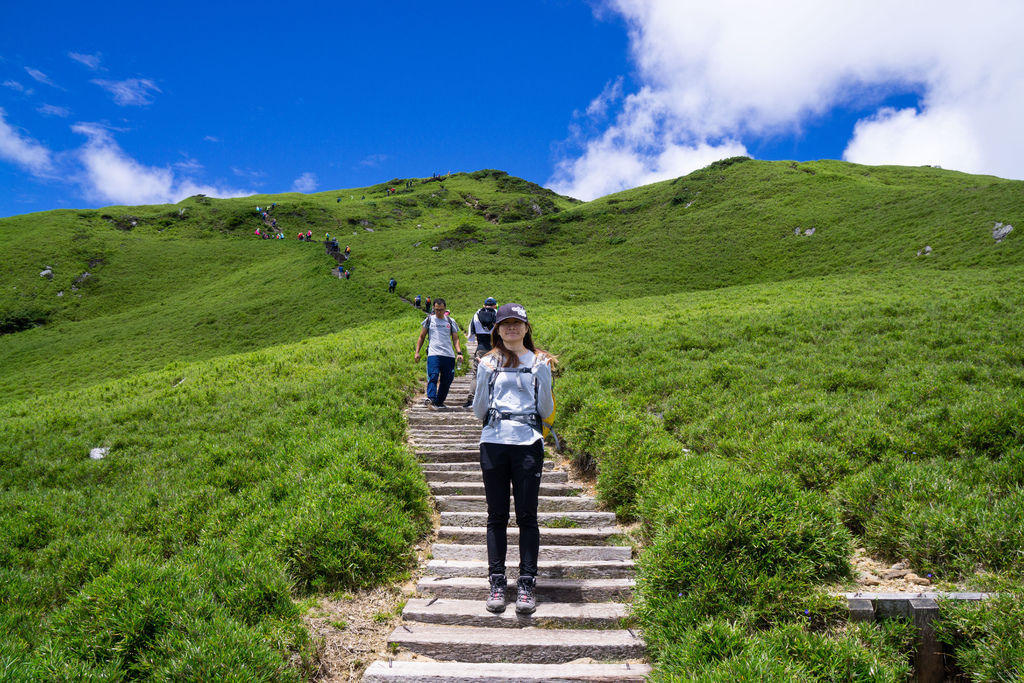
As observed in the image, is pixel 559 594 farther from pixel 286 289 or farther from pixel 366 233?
pixel 366 233

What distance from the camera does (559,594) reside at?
5730mm

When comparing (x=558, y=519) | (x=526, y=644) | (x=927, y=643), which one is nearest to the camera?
(x=927, y=643)

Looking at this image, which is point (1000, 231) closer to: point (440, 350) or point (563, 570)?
point (440, 350)

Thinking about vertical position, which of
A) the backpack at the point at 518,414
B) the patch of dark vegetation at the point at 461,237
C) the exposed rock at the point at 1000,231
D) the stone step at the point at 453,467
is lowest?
the stone step at the point at 453,467

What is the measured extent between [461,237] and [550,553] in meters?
65.7

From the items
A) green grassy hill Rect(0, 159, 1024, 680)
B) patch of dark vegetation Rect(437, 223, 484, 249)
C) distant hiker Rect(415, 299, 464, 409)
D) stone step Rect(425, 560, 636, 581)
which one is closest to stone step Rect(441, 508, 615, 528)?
green grassy hill Rect(0, 159, 1024, 680)

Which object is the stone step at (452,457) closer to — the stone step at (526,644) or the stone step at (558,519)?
the stone step at (558,519)

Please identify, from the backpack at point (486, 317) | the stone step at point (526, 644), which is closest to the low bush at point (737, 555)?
the stone step at point (526, 644)

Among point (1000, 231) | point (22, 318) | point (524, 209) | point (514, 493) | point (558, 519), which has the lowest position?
point (558, 519)

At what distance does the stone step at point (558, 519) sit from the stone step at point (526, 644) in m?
2.39

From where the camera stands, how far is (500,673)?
4449mm

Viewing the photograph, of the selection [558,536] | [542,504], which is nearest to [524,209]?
[542,504]

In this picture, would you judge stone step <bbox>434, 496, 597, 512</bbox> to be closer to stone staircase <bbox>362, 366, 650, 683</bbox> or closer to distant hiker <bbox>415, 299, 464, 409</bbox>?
stone staircase <bbox>362, 366, 650, 683</bbox>

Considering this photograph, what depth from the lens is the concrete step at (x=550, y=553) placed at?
648 cm
